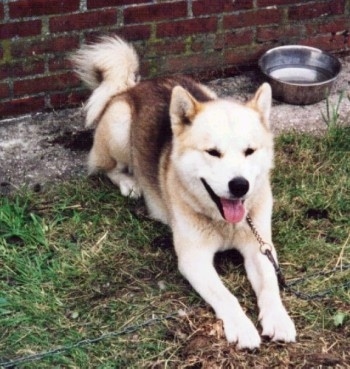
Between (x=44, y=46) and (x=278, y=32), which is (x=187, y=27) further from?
(x=44, y=46)

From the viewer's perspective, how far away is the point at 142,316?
3.18m

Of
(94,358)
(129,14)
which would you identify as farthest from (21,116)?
(94,358)

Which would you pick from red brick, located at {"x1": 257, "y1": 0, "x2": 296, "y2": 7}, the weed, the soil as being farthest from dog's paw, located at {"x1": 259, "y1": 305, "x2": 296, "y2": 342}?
red brick, located at {"x1": 257, "y1": 0, "x2": 296, "y2": 7}

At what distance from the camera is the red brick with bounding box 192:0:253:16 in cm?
462

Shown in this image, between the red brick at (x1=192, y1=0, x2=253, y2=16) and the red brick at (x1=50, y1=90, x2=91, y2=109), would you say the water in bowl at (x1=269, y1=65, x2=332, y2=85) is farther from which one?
the red brick at (x1=50, y1=90, x2=91, y2=109)

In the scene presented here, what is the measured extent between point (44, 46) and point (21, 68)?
0.59 feet

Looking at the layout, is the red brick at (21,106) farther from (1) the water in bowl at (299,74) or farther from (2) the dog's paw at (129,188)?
(1) the water in bowl at (299,74)

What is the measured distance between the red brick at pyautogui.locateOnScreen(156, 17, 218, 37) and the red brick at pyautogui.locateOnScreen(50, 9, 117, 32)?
1.07ft

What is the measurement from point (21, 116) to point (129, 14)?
87 cm

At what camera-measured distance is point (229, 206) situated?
3.21 metres

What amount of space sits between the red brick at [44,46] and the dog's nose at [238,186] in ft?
5.87

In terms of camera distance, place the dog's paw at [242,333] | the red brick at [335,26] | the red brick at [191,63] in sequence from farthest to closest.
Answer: the red brick at [335,26] < the red brick at [191,63] < the dog's paw at [242,333]

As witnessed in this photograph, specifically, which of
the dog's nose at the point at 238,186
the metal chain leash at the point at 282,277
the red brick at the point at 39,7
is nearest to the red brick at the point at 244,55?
the red brick at the point at 39,7

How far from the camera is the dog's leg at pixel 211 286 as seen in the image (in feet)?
9.64
